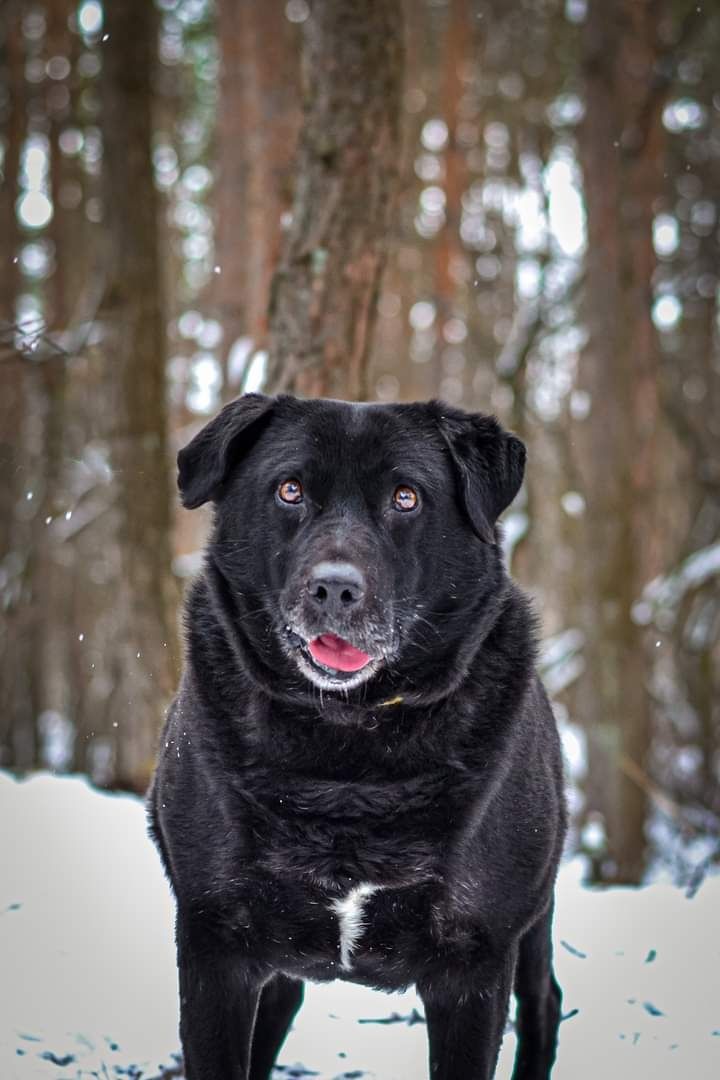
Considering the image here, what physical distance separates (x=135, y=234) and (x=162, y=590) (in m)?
2.19

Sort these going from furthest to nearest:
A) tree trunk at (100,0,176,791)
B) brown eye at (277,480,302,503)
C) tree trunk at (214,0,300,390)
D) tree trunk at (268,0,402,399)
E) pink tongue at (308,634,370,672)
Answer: tree trunk at (214,0,300,390), tree trunk at (100,0,176,791), tree trunk at (268,0,402,399), brown eye at (277,480,302,503), pink tongue at (308,634,370,672)

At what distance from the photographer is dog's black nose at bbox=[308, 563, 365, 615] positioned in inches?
117

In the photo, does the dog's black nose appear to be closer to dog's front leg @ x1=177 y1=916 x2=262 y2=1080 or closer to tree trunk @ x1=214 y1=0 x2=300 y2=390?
dog's front leg @ x1=177 y1=916 x2=262 y2=1080

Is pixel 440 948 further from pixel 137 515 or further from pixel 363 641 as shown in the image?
pixel 137 515

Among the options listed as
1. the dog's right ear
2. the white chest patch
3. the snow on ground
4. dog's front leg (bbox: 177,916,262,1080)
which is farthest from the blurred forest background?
dog's front leg (bbox: 177,916,262,1080)

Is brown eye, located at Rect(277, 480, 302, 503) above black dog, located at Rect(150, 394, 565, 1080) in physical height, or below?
above

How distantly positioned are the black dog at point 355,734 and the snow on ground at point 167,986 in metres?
0.94

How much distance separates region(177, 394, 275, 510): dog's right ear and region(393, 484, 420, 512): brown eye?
18.9 inches

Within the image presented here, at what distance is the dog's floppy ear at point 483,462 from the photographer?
10.8ft

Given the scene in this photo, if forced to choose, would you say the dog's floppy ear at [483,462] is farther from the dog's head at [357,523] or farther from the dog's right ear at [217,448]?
the dog's right ear at [217,448]

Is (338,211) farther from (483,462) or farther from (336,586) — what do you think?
(336,586)

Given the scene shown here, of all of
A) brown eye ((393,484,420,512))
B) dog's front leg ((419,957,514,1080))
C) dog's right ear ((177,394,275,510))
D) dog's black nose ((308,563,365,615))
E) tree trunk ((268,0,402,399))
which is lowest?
dog's front leg ((419,957,514,1080))

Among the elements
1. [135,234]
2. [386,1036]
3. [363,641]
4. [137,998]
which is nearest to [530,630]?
[363,641]

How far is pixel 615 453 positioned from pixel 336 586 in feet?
19.6
